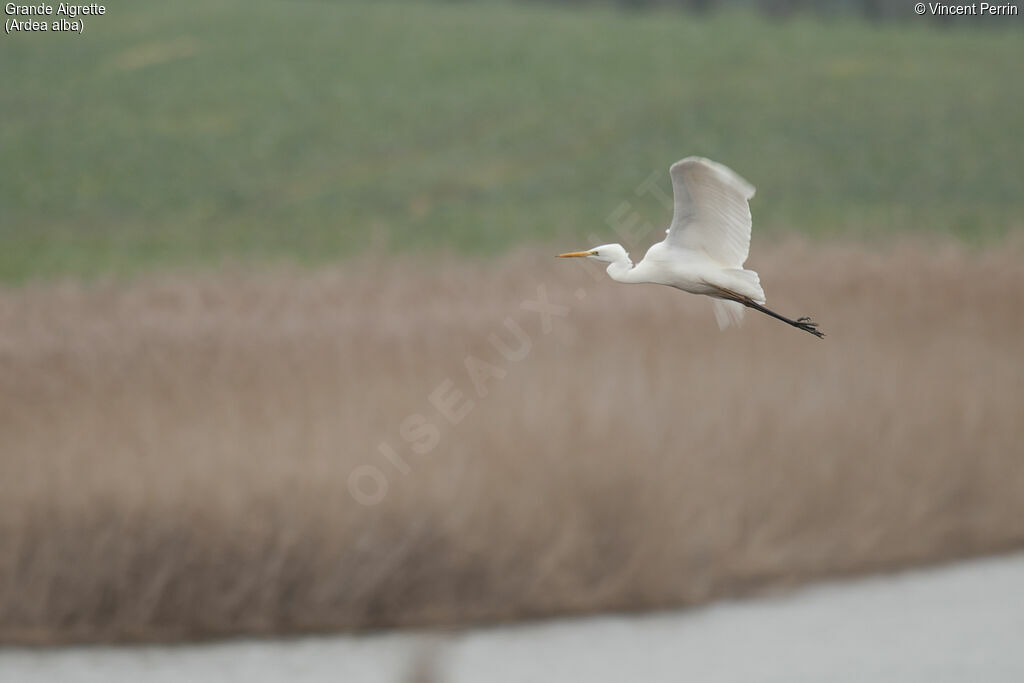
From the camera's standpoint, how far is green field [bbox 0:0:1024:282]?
31438 millimetres

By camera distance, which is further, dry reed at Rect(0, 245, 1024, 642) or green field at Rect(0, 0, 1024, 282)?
green field at Rect(0, 0, 1024, 282)

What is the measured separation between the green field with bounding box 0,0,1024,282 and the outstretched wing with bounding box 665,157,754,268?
23.0 meters

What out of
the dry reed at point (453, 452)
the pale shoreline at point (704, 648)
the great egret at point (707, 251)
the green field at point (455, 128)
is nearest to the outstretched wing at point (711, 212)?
the great egret at point (707, 251)

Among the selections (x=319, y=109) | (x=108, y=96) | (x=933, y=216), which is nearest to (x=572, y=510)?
(x=933, y=216)

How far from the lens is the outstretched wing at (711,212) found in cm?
127

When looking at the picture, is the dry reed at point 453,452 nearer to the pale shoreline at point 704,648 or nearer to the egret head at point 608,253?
the pale shoreline at point 704,648

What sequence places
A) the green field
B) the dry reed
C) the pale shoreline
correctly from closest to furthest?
the dry reed → the pale shoreline → the green field

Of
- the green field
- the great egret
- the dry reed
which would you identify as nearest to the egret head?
the great egret

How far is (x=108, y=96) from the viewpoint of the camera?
4500 cm

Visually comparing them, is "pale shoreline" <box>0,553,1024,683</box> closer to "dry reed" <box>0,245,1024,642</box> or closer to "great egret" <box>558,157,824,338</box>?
"dry reed" <box>0,245,1024,642</box>

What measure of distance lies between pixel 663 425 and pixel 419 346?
277 cm

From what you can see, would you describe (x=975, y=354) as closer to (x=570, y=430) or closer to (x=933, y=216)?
(x=570, y=430)

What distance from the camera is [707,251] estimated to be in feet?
4.28

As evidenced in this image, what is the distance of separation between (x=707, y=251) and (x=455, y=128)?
4108cm
